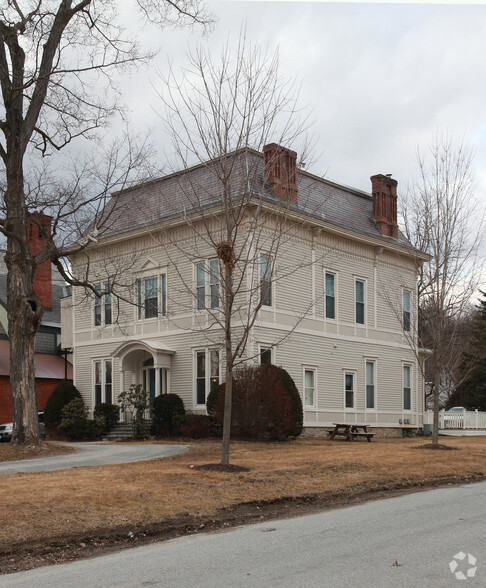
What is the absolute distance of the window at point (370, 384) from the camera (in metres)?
30.2

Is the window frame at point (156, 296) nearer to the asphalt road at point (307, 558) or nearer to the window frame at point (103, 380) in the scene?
the window frame at point (103, 380)

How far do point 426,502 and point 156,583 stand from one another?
20.7 ft

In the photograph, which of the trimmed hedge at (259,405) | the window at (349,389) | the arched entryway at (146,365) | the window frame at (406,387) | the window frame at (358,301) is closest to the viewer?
the trimmed hedge at (259,405)

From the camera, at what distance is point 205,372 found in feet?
86.6

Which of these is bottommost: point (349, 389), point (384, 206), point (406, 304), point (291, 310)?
point (349, 389)

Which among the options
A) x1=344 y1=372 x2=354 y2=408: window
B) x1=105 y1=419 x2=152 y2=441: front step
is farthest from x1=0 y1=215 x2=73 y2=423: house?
x1=344 y1=372 x2=354 y2=408: window

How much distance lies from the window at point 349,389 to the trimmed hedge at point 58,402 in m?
11.3

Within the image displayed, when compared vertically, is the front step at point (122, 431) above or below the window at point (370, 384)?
below

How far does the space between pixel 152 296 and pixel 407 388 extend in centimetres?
1252

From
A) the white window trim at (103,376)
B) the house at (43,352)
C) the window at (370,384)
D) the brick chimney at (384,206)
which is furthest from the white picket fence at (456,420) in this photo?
the house at (43,352)

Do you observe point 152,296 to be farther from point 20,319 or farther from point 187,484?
point 187,484

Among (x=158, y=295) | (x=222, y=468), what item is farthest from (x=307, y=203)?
(x=222, y=468)

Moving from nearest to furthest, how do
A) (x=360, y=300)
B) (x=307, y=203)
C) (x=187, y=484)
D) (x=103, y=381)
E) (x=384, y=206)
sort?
(x=187, y=484)
(x=307, y=203)
(x=360, y=300)
(x=103, y=381)
(x=384, y=206)

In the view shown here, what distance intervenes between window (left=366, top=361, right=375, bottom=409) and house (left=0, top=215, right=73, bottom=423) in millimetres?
15667
